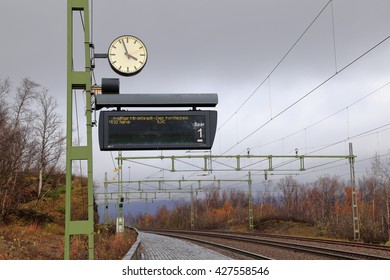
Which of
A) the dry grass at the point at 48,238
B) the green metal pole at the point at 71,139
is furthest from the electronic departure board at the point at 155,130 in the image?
the dry grass at the point at 48,238

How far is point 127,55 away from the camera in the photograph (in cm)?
1113

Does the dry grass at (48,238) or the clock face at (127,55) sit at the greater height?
the clock face at (127,55)

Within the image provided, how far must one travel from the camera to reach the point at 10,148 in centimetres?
2570

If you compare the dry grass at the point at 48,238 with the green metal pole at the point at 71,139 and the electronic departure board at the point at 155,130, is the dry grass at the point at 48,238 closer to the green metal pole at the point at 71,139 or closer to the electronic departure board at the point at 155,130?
the green metal pole at the point at 71,139

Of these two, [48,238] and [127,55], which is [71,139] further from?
[48,238]

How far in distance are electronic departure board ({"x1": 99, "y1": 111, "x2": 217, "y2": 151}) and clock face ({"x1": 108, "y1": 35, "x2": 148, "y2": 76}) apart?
1.09 m

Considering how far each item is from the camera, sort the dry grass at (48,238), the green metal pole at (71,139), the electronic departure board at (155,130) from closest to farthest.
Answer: the green metal pole at (71,139) < the electronic departure board at (155,130) < the dry grass at (48,238)

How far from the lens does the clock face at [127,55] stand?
11055 mm

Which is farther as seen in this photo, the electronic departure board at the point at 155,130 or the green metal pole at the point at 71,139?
the electronic departure board at the point at 155,130

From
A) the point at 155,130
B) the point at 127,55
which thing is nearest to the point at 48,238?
the point at 155,130

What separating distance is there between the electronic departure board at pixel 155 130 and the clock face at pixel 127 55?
109cm

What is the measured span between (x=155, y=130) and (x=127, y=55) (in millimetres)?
1852
